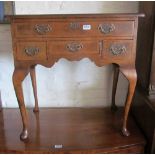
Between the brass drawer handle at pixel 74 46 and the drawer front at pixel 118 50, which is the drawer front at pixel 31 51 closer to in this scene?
the brass drawer handle at pixel 74 46

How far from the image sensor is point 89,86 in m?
1.78

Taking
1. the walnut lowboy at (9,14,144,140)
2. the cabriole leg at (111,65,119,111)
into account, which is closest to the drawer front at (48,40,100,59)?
the walnut lowboy at (9,14,144,140)

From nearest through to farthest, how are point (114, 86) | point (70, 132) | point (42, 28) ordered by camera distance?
point (42, 28), point (70, 132), point (114, 86)

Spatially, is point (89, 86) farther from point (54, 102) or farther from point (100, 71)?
point (54, 102)

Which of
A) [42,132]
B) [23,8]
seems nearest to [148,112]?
[42,132]

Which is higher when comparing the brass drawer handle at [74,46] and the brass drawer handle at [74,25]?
the brass drawer handle at [74,25]

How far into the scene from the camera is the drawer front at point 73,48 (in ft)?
3.98

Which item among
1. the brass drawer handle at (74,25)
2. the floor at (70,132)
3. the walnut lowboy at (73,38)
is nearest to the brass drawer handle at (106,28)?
the walnut lowboy at (73,38)

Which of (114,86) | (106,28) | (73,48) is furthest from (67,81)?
(106,28)

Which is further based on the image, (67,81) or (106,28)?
(67,81)

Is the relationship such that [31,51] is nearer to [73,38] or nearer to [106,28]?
[73,38]

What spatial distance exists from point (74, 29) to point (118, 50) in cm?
26

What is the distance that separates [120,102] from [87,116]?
0.33m

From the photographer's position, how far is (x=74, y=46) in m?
1.22
